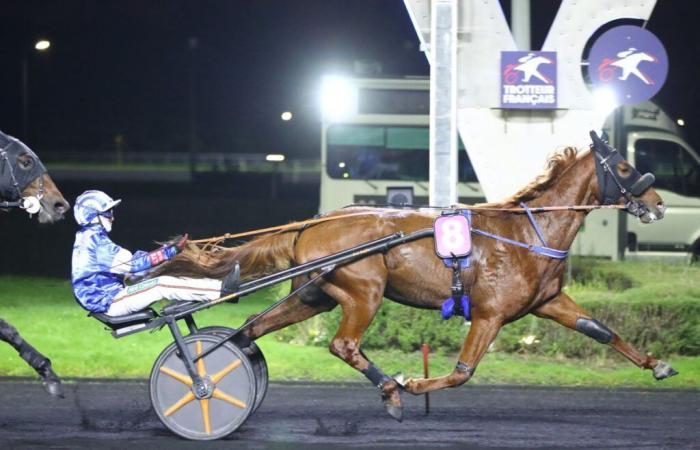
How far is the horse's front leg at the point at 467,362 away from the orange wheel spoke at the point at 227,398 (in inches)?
38.2

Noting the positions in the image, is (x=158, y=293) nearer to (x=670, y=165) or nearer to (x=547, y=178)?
(x=547, y=178)

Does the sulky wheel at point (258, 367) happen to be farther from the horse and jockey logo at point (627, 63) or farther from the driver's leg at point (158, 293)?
the horse and jockey logo at point (627, 63)

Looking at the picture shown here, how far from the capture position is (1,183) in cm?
757

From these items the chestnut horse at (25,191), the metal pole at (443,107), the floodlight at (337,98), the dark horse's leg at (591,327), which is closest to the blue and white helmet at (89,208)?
the chestnut horse at (25,191)

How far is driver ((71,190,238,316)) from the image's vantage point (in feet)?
23.5

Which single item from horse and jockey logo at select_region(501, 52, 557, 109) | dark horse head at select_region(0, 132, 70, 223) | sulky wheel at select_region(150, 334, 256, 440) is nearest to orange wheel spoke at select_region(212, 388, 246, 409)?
sulky wheel at select_region(150, 334, 256, 440)

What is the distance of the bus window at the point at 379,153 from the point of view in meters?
18.7

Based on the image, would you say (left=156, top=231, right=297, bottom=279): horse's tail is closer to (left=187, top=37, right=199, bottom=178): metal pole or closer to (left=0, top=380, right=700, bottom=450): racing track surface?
(left=0, top=380, right=700, bottom=450): racing track surface

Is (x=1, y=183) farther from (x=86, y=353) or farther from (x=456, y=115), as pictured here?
(x=456, y=115)

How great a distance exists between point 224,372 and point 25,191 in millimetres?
1659

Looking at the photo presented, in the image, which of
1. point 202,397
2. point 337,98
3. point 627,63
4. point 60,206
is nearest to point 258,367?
point 202,397

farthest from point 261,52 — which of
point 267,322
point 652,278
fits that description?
point 267,322

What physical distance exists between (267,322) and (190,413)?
0.92m

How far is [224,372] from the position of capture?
7.26 meters
